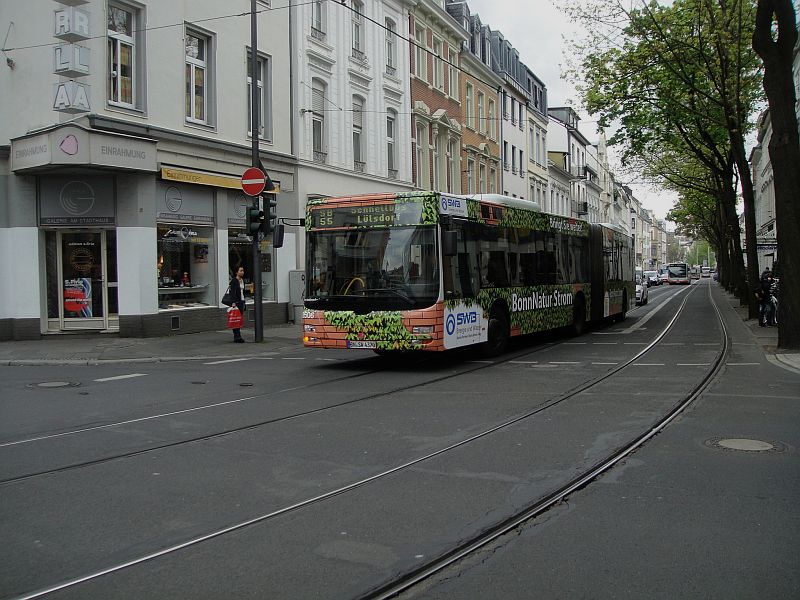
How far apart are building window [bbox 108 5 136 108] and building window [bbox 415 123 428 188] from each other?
651 inches

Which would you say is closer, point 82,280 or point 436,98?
point 82,280

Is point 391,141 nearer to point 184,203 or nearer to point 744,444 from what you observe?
point 184,203

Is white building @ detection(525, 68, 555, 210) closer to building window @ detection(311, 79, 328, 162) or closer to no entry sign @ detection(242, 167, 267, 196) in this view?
building window @ detection(311, 79, 328, 162)

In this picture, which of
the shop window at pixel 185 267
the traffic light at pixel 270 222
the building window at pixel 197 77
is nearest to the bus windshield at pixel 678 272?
the shop window at pixel 185 267

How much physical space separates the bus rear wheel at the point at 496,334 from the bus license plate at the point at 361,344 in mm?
2649

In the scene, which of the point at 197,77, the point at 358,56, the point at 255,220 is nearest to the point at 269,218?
the point at 255,220

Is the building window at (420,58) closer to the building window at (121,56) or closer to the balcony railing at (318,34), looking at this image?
the balcony railing at (318,34)

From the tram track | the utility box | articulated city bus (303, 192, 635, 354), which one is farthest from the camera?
the utility box

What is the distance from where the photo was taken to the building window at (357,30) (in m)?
Result: 27.7

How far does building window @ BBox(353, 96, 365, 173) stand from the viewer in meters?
28.0

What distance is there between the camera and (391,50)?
30.8 meters

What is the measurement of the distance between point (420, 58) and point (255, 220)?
1839 cm

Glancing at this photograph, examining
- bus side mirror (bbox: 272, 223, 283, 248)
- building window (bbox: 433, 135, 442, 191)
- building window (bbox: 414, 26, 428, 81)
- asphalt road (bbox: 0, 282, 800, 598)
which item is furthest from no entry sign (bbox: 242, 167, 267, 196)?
building window (bbox: 433, 135, 442, 191)

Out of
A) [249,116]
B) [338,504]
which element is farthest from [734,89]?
[338,504]
